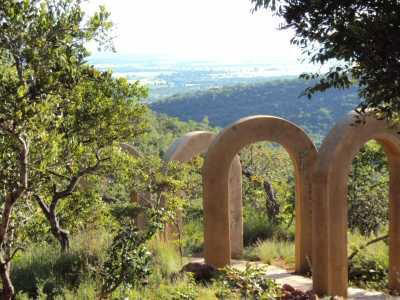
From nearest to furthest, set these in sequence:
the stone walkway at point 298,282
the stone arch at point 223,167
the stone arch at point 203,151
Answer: the stone walkway at point 298,282
the stone arch at point 223,167
the stone arch at point 203,151

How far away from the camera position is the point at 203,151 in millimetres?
12695

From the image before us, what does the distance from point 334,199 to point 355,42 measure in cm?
463

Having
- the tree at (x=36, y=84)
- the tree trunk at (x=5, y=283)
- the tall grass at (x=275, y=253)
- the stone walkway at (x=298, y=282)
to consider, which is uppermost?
the tree at (x=36, y=84)

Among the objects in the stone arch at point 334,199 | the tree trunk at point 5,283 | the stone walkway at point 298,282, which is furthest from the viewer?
the stone walkway at point 298,282

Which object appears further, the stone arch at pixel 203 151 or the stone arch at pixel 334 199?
the stone arch at pixel 203 151

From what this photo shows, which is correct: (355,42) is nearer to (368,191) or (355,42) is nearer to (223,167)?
(223,167)

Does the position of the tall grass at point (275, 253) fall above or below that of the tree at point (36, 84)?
below

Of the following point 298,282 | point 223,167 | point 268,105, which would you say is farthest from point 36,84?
point 268,105

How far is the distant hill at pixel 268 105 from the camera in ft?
171

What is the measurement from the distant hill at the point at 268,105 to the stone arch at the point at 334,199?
38.0m

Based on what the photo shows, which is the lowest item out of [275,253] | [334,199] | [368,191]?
[275,253]

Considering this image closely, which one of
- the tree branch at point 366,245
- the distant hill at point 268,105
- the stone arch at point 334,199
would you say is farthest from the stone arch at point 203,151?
the distant hill at point 268,105

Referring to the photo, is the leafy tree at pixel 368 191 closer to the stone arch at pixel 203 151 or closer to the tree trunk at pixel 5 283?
the stone arch at pixel 203 151

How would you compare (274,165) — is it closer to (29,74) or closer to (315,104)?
(29,74)
